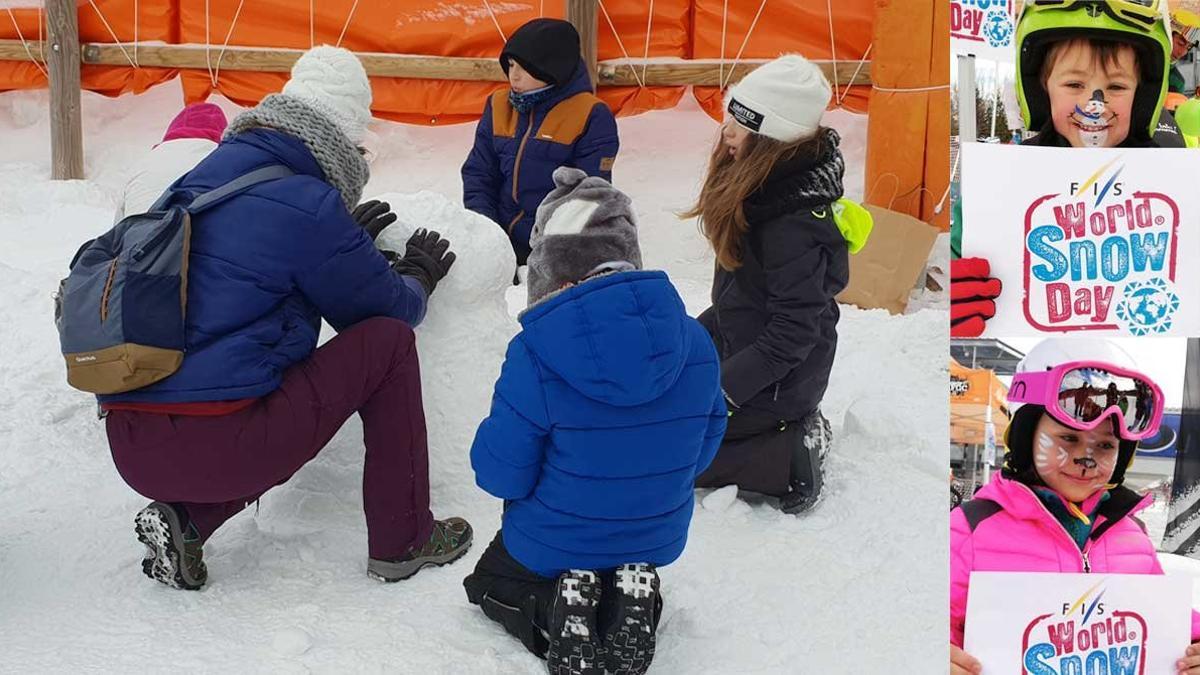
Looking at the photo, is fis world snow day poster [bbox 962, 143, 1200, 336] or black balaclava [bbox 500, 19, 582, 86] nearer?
fis world snow day poster [bbox 962, 143, 1200, 336]

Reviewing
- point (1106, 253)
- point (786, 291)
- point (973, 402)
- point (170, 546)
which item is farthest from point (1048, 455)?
point (170, 546)

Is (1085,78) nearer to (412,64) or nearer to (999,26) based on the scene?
(999,26)

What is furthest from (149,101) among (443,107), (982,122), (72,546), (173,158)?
(982,122)

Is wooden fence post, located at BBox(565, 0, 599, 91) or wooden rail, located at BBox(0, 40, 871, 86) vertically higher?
wooden fence post, located at BBox(565, 0, 599, 91)

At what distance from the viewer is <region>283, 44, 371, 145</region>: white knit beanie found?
197 centimetres

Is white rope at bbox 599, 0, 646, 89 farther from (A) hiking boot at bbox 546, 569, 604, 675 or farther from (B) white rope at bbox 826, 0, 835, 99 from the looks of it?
(A) hiking boot at bbox 546, 569, 604, 675

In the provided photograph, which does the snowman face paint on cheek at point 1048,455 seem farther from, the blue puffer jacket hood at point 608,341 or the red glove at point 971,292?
the blue puffer jacket hood at point 608,341

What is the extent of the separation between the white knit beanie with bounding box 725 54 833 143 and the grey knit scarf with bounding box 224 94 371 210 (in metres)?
0.76

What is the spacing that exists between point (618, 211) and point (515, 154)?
5.70 ft

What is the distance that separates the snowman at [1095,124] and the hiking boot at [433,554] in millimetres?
1376

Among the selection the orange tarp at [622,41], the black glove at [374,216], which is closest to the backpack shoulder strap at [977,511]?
the black glove at [374,216]

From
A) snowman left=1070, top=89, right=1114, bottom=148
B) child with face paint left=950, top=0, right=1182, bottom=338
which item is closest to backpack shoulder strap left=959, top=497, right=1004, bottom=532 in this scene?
child with face paint left=950, top=0, right=1182, bottom=338

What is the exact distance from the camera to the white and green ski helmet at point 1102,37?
3.24 feet

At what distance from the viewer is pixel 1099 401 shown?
1.10m
